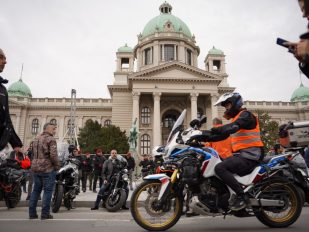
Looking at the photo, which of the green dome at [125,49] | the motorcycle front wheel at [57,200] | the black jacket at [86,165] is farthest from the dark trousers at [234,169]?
the green dome at [125,49]

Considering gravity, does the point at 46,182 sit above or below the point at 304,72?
below

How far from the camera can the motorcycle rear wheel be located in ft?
23.7

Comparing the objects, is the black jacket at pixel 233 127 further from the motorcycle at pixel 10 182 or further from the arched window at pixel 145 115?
the arched window at pixel 145 115

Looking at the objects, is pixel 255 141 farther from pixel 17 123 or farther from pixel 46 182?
pixel 17 123

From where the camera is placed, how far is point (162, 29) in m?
51.1

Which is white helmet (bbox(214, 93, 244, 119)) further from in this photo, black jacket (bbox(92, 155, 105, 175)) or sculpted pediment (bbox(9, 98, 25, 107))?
sculpted pediment (bbox(9, 98, 25, 107))

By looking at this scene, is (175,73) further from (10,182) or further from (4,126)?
(4,126)

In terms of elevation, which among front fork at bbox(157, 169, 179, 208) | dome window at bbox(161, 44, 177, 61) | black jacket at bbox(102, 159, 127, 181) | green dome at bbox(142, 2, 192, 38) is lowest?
front fork at bbox(157, 169, 179, 208)

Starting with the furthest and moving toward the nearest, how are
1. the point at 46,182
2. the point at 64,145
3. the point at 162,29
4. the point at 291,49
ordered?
the point at 162,29
the point at 64,145
the point at 46,182
the point at 291,49

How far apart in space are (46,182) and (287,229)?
13.9ft

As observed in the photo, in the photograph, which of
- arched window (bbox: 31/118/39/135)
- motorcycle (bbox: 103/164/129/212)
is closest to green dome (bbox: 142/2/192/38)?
arched window (bbox: 31/118/39/135)

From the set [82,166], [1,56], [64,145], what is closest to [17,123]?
[82,166]

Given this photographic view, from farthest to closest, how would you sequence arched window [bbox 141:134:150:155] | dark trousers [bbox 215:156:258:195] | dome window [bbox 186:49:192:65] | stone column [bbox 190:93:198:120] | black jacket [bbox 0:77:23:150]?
dome window [bbox 186:49:192:65]
arched window [bbox 141:134:150:155]
stone column [bbox 190:93:198:120]
dark trousers [bbox 215:156:258:195]
black jacket [bbox 0:77:23:150]

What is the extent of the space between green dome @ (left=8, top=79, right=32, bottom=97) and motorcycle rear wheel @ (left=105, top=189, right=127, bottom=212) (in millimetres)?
51382
